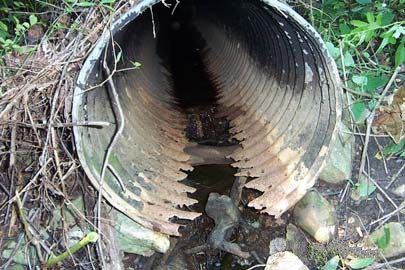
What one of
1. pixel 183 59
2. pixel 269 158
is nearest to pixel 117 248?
Result: pixel 269 158

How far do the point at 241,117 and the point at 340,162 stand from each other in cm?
108

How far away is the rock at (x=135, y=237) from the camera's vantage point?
286 cm

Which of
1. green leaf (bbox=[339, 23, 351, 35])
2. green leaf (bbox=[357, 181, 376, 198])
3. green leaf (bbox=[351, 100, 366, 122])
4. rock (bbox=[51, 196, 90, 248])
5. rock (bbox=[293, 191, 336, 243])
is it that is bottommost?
rock (bbox=[293, 191, 336, 243])

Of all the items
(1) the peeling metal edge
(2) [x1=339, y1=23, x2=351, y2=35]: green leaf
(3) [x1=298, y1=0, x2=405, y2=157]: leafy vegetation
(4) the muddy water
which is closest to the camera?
(1) the peeling metal edge

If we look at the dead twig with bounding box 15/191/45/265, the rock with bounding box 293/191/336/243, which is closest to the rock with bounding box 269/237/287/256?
the rock with bounding box 293/191/336/243

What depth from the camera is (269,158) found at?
3.28 meters

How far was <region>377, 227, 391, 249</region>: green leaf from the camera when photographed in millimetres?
2648

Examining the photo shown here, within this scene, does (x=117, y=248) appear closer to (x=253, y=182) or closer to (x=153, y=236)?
(x=153, y=236)

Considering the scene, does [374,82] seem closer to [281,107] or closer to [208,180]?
[281,107]

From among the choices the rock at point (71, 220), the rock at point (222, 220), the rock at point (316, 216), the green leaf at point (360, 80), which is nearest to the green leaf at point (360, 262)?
the rock at point (316, 216)

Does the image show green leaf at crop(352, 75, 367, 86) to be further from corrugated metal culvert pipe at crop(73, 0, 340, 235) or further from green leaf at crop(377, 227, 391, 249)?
green leaf at crop(377, 227, 391, 249)

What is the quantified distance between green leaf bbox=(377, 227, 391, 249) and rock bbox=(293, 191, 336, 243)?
0.28m

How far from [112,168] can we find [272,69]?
142cm

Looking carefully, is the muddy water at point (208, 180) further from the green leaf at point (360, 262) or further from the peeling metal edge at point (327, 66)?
the green leaf at point (360, 262)
